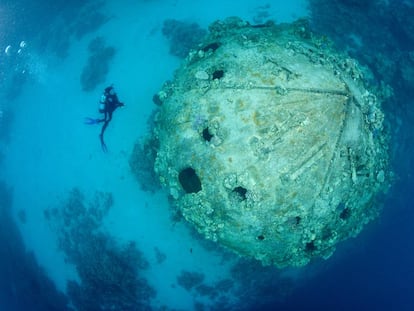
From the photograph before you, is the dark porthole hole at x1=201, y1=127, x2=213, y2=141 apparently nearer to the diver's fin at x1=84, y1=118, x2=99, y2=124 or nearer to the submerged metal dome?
the submerged metal dome

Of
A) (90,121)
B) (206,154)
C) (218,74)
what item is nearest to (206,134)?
(206,154)

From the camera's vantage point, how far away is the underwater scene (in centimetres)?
508

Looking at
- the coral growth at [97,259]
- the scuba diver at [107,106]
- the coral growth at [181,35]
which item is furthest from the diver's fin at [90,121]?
the coral growth at [181,35]

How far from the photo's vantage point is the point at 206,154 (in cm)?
526

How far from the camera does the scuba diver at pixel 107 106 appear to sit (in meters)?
9.28

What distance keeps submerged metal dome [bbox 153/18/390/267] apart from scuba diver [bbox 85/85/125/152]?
3730 mm

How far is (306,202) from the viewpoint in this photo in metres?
5.20

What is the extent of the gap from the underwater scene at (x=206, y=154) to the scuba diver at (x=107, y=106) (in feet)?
0.13

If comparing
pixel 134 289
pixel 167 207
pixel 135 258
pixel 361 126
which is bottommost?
pixel 134 289

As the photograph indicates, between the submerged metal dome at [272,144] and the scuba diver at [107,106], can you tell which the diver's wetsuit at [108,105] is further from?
the submerged metal dome at [272,144]

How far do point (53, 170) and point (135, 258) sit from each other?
394cm

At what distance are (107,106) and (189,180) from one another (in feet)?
15.4

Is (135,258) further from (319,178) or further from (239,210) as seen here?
(319,178)

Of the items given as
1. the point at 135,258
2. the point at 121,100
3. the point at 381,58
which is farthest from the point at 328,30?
the point at 135,258
